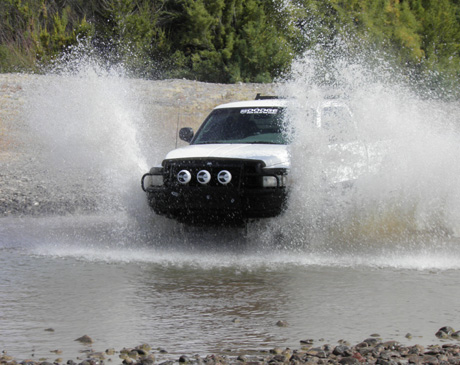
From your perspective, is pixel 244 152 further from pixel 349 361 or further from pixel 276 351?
pixel 349 361

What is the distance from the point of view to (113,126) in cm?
1175

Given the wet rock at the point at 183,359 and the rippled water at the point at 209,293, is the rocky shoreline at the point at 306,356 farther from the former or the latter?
the rippled water at the point at 209,293

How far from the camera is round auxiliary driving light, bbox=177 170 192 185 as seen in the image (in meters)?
8.21

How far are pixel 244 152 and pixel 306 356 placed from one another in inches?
158

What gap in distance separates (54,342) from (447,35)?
3528 cm

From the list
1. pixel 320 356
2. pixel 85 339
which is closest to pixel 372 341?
pixel 320 356

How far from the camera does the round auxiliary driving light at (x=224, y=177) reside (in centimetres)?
805

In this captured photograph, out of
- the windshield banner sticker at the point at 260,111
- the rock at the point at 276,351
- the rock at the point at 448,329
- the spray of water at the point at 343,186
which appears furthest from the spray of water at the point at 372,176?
the rock at the point at 276,351

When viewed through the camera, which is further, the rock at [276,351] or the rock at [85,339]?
the rock at [85,339]

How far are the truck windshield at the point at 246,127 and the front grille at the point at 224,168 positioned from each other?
89cm

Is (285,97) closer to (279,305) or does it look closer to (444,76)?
(279,305)

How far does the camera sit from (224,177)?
317 inches

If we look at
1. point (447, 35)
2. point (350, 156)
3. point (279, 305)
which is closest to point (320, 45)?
point (447, 35)

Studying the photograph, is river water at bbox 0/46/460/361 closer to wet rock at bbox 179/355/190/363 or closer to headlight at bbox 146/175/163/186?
wet rock at bbox 179/355/190/363
